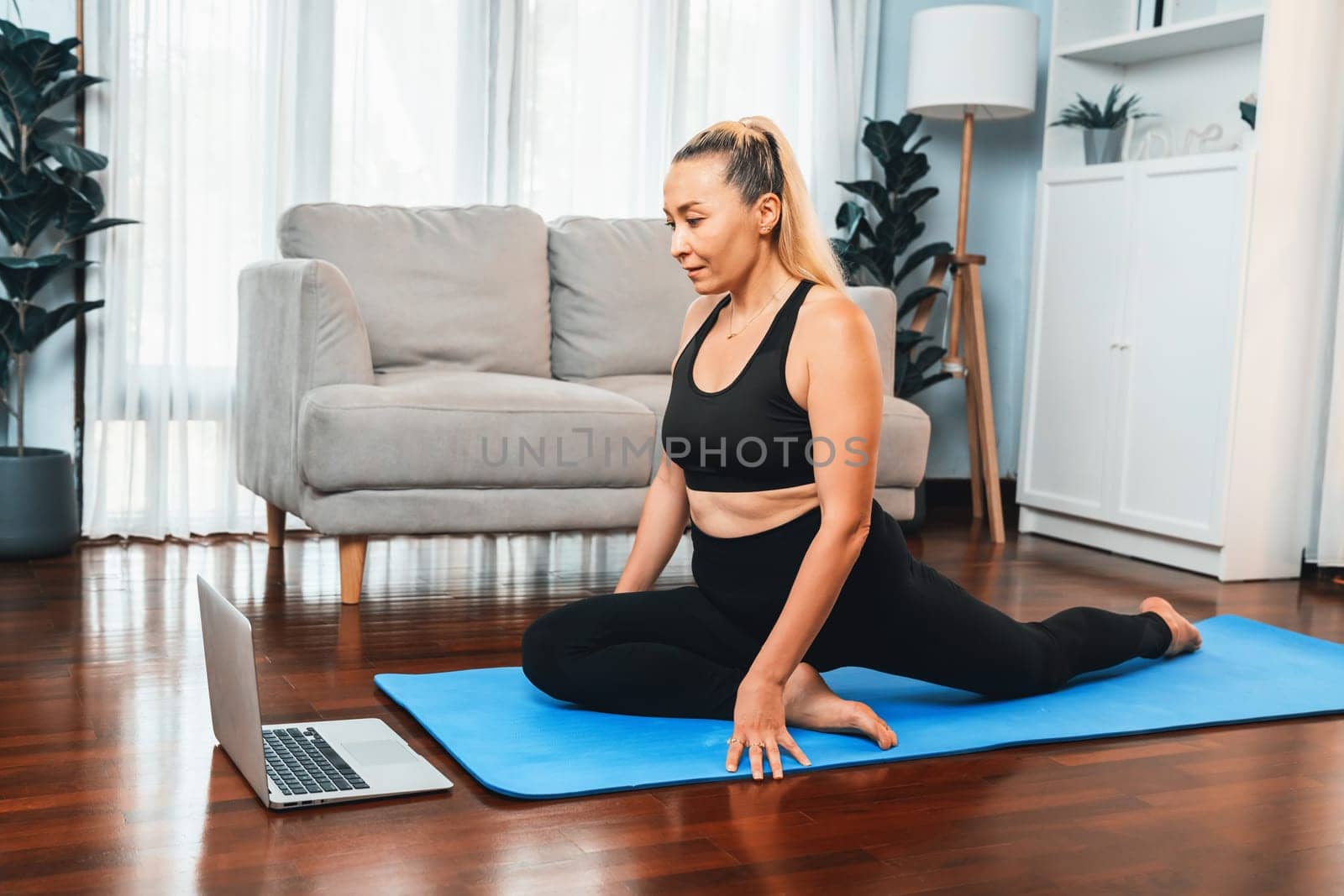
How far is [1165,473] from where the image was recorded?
12.5 ft

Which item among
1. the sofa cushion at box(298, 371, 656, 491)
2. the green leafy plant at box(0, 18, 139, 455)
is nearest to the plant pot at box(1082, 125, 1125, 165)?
the sofa cushion at box(298, 371, 656, 491)

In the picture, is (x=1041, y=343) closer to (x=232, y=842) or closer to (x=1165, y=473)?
(x=1165, y=473)

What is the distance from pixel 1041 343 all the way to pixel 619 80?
1.58 meters

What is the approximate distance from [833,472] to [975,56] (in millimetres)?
2898

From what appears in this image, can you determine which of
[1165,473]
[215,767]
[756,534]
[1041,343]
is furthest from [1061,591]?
[215,767]

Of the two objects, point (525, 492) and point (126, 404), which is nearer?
point (525, 492)

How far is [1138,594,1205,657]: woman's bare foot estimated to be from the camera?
8.36 feet

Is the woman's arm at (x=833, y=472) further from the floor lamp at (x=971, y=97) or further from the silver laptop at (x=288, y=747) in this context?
the floor lamp at (x=971, y=97)

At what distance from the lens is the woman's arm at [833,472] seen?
1779mm

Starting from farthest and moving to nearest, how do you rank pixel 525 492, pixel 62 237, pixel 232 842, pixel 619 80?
pixel 619 80, pixel 62 237, pixel 525 492, pixel 232 842

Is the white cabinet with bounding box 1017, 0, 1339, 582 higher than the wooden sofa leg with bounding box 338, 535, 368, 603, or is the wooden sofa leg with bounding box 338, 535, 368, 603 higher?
the white cabinet with bounding box 1017, 0, 1339, 582

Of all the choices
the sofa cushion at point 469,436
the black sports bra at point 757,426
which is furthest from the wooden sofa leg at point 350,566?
the black sports bra at point 757,426

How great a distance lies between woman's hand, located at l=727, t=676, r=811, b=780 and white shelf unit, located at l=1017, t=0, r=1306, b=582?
88.7 inches

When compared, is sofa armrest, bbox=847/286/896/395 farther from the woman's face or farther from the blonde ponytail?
the woman's face
